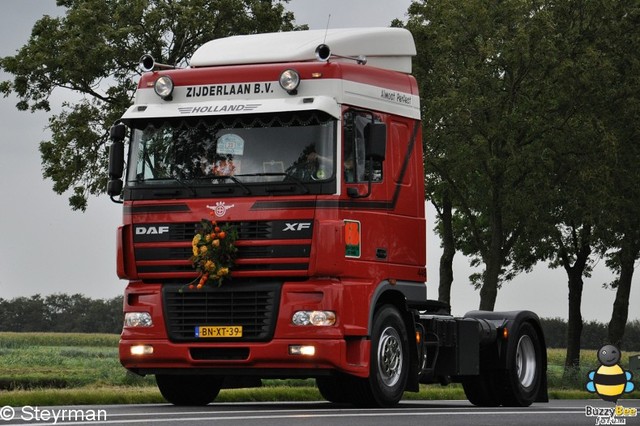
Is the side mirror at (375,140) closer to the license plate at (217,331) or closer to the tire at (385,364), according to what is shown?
the tire at (385,364)

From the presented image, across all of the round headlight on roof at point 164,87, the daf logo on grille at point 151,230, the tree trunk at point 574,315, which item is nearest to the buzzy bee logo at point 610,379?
the daf logo on grille at point 151,230

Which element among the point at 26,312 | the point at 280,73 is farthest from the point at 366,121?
the point at 26,312

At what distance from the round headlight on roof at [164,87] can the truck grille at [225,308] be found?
91.5 inches

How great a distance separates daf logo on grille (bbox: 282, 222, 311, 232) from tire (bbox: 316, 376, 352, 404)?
1995mm

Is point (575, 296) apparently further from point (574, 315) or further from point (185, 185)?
point (185, 185)

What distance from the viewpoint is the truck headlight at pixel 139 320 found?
17500 mm

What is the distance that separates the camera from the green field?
20.8 m

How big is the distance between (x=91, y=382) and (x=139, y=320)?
18817 millimetres

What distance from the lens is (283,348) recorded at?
661 inches

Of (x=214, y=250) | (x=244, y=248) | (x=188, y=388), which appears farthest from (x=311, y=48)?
(x=188, y=388)

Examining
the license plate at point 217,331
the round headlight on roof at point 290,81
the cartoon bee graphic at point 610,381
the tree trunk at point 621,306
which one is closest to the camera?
the cartoon bee graphic at point 610,381

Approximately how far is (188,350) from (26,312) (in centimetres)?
8397

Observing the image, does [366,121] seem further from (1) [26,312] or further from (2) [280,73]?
(1) [26,312]

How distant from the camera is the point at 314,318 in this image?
55.1ft
